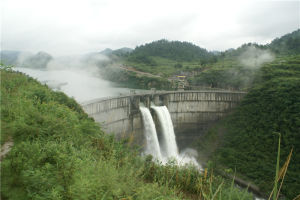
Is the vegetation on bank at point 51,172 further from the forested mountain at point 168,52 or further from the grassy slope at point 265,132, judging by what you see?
the forested mountain at point 168,52

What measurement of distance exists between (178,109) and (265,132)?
10.7 m

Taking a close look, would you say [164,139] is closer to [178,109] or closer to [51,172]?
[178,109]

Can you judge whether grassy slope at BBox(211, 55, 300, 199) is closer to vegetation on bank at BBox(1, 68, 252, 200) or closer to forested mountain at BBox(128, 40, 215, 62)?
vegetation on bank at BBox(1, 68, 252, 200)

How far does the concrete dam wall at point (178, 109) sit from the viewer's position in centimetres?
2177

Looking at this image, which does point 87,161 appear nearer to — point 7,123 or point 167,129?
point 7,123

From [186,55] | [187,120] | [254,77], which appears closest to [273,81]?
[254,77]

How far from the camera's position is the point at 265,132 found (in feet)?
83.4

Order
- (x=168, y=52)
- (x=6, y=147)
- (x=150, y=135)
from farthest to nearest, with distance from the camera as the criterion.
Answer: (x=168, y=52) < (x=150, y=135) < (x=6, y=147)

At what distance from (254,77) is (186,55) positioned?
61842 millimetres

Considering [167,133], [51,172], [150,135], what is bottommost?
[167,133]

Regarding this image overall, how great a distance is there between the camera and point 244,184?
68.3ft

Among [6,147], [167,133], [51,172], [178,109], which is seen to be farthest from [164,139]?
[51,172]

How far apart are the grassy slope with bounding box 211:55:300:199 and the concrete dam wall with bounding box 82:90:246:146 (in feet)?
7.72

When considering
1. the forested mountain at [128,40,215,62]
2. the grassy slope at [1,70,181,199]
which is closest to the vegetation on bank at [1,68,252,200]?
the grassy slope at [1,70,181,199]
